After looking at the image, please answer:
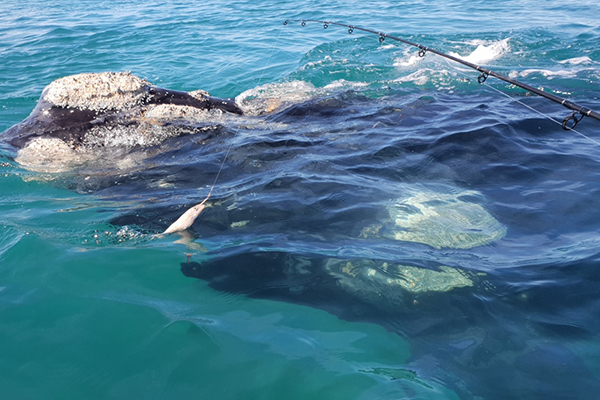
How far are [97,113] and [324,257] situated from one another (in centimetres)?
426

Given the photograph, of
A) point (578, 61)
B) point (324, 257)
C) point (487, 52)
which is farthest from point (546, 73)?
point (324, 257)

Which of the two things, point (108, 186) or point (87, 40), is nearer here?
point (108, 186)

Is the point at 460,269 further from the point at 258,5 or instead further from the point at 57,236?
the point at 258,5

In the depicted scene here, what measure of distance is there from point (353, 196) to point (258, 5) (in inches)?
605

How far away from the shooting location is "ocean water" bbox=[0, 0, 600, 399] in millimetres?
2967

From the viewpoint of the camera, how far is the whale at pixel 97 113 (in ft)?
20.1

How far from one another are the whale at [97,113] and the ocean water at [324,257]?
35cm

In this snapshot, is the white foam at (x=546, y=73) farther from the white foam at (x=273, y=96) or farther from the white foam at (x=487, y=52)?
the white foam at (x=273, y=96)

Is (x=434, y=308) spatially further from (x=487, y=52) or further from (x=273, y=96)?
(x=487, y=52)

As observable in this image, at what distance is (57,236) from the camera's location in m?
4.44

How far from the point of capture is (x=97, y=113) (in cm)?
632

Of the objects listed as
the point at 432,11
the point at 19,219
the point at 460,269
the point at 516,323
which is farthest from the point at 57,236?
the point at 432,11

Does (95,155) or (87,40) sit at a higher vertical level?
(87,40)

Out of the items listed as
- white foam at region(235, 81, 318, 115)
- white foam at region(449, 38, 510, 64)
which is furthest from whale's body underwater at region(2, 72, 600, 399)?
white foam at region(449, 38, 510, 64)
